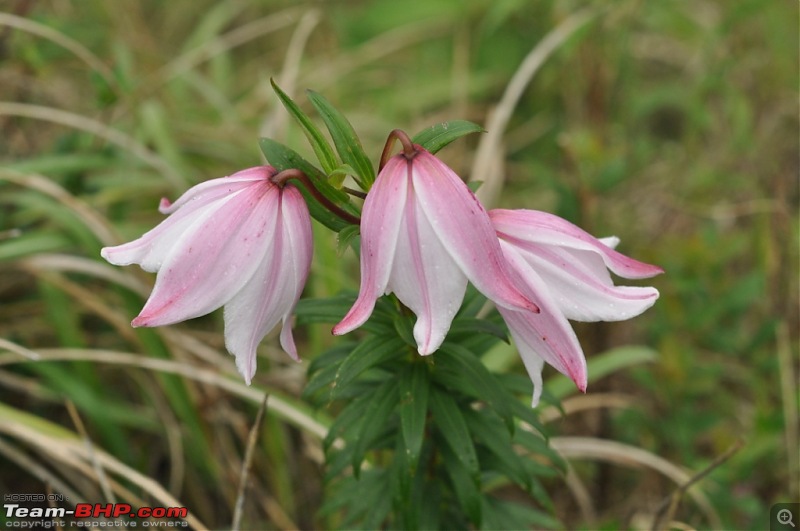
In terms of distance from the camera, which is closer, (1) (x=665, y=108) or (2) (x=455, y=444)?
(2) (x=455, y=444)

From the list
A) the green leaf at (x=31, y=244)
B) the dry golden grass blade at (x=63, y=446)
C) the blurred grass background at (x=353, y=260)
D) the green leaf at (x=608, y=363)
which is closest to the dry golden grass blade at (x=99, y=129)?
the blurred grass background at (x=353, y=260)

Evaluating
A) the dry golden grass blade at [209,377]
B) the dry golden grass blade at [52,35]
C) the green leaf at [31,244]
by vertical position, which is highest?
the dry golden grass blade at [52,35]

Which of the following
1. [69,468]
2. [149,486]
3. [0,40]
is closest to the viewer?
[149,486]

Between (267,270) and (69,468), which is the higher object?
(69,468)

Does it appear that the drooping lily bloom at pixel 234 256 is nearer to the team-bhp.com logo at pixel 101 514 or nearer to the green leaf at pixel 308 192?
the green leaf at pixel 308 192

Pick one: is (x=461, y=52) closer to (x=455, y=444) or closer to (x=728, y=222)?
(x=728, y=222)

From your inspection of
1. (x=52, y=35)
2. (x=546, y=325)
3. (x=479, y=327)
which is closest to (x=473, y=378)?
(x=479, y=327)

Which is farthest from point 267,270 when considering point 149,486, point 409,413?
point 149,486
